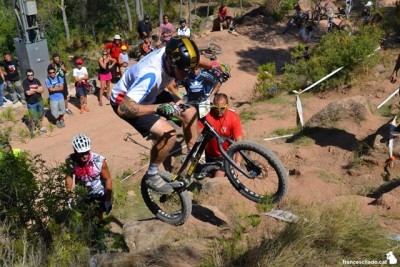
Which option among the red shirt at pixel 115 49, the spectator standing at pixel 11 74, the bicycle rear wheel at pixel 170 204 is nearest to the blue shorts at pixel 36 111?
the spectator standing at pixel 11 74

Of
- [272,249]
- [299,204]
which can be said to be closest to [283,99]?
[299,204]

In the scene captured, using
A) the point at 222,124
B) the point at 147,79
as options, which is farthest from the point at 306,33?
the point at 147,79

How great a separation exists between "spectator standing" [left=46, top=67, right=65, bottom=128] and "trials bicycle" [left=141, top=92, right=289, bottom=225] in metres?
7.22

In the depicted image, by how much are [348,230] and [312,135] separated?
5171 mm

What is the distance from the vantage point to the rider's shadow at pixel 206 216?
572 cm

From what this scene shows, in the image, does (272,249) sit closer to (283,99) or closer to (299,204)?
(299,204)

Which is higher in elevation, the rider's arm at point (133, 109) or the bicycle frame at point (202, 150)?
the rider's arm at point (133, 109)

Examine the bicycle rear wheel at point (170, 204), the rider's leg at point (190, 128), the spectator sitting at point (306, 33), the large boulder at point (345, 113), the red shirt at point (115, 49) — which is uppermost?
the rider's leg at point (190, 128)

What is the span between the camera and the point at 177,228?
18.2 ft

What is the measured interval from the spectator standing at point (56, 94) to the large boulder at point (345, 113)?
6932 millimetres

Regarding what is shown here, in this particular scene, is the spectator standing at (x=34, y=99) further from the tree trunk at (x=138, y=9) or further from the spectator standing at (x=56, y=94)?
the tree trunk at (x=138, y=9)

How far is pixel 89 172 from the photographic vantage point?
226 inches

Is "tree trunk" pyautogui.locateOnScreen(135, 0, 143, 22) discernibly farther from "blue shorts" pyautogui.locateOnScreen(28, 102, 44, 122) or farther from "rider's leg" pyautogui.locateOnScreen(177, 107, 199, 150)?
"rider's leg" pyautogui.locateOnScreen(177, 107, 199, 150)

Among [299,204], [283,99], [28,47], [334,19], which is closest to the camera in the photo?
[299,204]
